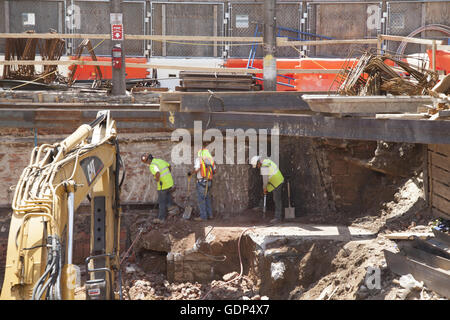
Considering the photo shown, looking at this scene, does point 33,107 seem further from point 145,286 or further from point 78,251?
point 145,286

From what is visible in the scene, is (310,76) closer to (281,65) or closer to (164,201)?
(281,65)

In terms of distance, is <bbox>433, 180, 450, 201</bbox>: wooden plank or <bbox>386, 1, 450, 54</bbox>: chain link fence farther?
<bbox>386, 1, 450, 54</bbox>: chain link fence

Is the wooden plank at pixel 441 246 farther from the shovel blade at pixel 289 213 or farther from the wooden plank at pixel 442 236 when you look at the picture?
the shovel blade at pixel 289 213

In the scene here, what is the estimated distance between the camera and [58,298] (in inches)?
203

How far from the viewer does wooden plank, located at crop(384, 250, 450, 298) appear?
7807mm

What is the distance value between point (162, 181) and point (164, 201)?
0.48m

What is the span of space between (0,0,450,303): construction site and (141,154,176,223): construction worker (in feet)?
0.10

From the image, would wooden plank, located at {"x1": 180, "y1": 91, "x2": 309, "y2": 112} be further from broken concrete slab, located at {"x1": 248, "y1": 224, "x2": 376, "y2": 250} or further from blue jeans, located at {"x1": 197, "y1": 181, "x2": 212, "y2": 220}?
blue jeans, located at {"x1": 197, "y1": 181, "x2": 212, "y2": 220}

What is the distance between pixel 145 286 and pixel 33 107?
177 inches

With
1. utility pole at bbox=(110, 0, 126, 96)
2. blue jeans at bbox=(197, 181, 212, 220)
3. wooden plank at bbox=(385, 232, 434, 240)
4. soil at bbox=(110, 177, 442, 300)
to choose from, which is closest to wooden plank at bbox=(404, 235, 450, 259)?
wooden plank at bbox=(385, 232, 434, 240)

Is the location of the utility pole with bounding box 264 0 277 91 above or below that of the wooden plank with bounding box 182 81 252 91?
above

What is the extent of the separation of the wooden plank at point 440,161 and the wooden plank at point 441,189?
0.30 metres

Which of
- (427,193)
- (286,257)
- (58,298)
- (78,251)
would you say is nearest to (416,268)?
(427,193)

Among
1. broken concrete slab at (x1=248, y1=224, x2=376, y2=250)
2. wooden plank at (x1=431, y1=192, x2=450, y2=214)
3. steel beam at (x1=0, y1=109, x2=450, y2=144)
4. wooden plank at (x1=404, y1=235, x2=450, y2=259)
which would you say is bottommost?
broken concrete slab at (x1=248, y1=224, x2=376, y2=250)
